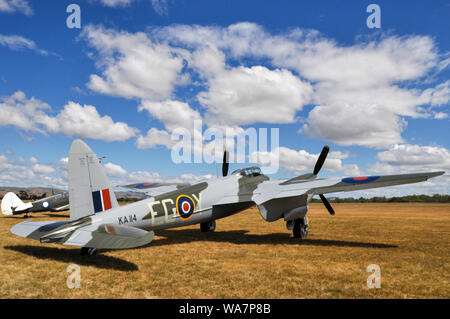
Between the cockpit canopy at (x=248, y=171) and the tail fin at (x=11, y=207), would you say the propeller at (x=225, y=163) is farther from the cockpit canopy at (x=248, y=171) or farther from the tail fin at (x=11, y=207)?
the tail fin at (x=11, y=207)

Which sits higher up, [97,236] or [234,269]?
[97,236]

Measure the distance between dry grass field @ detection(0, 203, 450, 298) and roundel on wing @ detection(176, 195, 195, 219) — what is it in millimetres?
1239

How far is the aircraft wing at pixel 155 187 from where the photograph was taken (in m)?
17.2

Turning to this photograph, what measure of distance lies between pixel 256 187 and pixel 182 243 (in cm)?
428

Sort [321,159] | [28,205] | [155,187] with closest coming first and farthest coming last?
[321,159] → [155,187] → [28,205]

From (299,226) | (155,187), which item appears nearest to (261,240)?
(299,226)

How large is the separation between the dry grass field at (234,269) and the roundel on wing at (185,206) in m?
1.24

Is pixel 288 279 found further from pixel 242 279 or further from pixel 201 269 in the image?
pixel 201 269

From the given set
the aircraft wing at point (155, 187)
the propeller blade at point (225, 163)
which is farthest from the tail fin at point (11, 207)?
the propeller blade at point (225, 163)

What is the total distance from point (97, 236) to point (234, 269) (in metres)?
3.81

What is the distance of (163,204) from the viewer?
10492 millimetres

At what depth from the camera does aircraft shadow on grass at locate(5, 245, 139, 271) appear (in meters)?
8.01

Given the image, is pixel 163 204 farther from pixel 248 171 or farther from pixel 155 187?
pixel 155 187

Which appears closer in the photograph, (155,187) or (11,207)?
(155,187)
